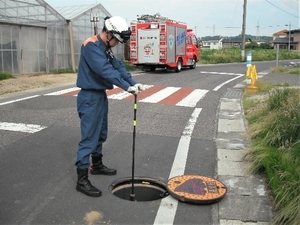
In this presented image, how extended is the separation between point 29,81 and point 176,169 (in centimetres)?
1158

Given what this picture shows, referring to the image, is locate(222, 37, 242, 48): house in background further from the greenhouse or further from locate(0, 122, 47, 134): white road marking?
locate(0, 122, 47, 134): white road marking

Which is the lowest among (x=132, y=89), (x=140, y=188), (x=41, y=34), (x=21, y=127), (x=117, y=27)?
(x=140, y=188)

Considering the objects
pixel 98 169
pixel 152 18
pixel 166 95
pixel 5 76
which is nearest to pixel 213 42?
pixel 152 18

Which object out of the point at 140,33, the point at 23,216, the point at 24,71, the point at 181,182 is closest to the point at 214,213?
the point at 181,182

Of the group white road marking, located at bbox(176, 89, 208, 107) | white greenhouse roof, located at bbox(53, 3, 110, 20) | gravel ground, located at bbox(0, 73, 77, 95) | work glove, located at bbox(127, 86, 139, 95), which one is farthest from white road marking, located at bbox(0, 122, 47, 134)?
white greenhouse roof, located at bbox(53, 3, 110, 20)

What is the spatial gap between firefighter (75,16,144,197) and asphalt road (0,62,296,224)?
0.40m

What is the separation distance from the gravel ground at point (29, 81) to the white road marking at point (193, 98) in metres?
6.04

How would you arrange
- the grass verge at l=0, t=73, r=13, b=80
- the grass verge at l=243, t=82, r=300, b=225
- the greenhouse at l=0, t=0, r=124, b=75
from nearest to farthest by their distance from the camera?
the grass verge at l=243, t=82, r=300, b=225
the grass verge at l=0, t=73, r=13, b=80
the greenhouse at l=0, t=0, r=124, b=75

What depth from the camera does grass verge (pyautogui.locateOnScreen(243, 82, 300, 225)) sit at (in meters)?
3.65

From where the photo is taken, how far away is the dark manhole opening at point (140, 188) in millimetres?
4621

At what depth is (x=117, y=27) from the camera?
4223 mm

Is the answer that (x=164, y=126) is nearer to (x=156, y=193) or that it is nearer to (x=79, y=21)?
(x=156, y=193)

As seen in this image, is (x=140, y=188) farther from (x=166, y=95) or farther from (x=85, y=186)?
(x=166, y=95)

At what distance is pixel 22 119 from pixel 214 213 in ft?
18.3
